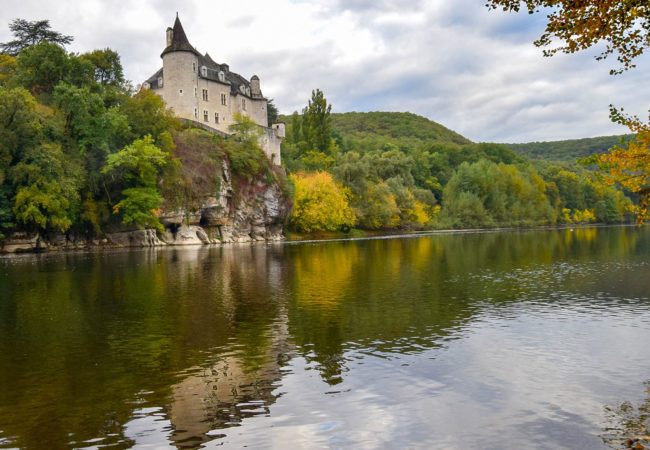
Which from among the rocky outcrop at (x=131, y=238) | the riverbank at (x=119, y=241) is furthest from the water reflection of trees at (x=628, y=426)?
the rocky outcrop at (x=131, y=238)

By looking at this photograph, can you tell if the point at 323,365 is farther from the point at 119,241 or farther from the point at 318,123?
the point at 318,123

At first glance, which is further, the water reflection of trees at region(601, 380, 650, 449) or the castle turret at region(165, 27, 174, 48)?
the castle turret at region(165, 27, 174, 48)

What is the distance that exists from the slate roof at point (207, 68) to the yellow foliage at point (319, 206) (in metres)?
19.6

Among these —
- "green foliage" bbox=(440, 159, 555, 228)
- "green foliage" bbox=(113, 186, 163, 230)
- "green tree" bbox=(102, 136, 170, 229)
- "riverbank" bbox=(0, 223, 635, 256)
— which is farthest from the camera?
"green foliage" bbox=(440, 159, 555, 228)

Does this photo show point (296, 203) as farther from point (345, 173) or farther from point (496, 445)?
point (496, 445)

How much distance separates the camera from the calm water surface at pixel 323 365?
8297 millimetres

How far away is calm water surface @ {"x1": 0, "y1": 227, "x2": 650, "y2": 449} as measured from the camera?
327 inches

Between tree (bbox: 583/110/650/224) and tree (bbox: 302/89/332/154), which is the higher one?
tree (bbox: 302/89/332/154)

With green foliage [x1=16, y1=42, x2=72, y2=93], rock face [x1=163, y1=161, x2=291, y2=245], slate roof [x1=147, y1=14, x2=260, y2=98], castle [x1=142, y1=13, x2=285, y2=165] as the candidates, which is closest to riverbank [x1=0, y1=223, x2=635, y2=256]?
rock face [x1=163, y1=161, x2=291, y2=245]

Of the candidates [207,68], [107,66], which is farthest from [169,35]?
[107,66]

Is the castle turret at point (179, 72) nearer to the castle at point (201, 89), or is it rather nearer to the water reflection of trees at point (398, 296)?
the castle at point (201, 89)

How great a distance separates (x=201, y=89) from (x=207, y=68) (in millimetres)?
3920

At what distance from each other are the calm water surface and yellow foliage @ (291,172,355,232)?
6261 centimetres

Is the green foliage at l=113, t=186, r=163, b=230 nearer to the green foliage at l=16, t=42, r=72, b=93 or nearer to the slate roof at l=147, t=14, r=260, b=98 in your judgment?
the green foliage at l=16, t=42, r=72, b=93
